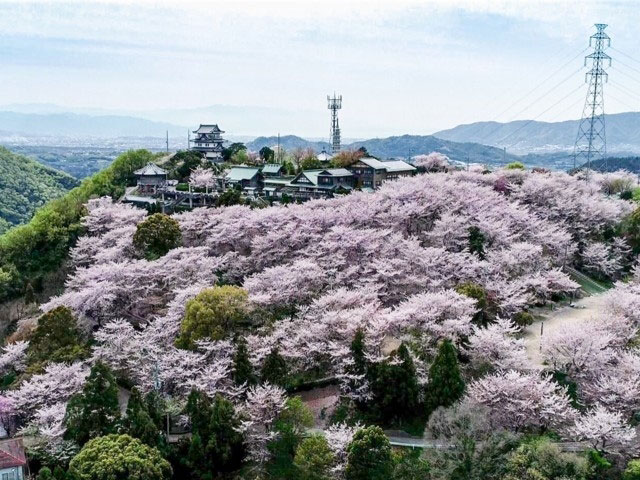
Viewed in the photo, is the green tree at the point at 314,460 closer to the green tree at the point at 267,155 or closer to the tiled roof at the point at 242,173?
the tiled roof at the point at 242,173

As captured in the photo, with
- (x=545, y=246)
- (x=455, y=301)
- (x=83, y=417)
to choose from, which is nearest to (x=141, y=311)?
(x=83, y=417)

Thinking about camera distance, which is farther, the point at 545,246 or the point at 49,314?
the point at 545,246

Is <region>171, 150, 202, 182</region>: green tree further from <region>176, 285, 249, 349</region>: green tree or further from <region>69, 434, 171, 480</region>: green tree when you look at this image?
<region>69, 434, 171, 480</region>: green tree

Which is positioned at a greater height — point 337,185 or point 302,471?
point 337,185

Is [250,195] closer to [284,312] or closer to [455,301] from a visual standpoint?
[284,312]

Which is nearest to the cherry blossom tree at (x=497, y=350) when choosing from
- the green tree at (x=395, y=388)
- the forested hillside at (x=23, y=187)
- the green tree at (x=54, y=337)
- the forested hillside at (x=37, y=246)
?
the green tree at (x=395, y=388)

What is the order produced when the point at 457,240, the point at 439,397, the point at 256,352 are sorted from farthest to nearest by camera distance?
the point at 457,240, the point at 256,352, the point at 439,397

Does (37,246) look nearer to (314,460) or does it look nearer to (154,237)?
(154,237)
